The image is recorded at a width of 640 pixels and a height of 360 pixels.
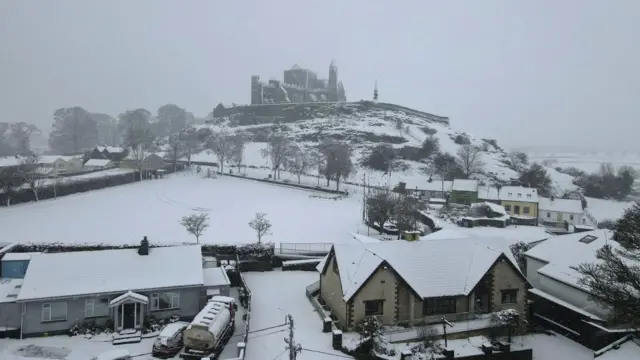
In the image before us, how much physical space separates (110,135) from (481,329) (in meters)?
142

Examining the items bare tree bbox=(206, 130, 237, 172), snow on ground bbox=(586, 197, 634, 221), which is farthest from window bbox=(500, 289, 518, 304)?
bare tree bbox=(206, 130, 237, 172)

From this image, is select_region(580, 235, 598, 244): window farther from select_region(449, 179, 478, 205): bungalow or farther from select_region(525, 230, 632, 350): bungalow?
select_region(449, 179, 478, 205): bungalow

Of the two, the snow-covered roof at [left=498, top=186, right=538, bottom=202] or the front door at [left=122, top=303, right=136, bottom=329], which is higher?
the snow-covered roof at [left=498, top=186, right=538, bottom=202]

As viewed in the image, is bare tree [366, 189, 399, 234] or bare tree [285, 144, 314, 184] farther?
bare tree [285, 144, 314, 184]

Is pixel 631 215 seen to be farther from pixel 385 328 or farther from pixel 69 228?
pixel 69 228

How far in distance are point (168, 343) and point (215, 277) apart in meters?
6.39

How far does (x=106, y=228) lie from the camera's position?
3975 cm

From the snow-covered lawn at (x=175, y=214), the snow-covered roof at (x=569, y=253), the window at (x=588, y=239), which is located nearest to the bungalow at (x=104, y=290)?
the snow-covered lawn at (x=175, y=214)

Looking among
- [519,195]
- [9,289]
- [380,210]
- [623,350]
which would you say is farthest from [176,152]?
[623,350]

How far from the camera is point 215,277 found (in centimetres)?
2533

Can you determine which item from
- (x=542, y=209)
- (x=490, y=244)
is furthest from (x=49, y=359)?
(x=542, y=209)

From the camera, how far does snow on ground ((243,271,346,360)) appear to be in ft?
65.0

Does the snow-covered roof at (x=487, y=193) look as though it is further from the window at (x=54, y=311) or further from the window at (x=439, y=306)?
the window at (x=54, y=311)

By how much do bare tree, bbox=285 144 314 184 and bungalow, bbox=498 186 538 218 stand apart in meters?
28.3
